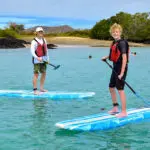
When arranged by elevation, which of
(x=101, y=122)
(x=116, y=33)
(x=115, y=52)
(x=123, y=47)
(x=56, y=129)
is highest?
(x=116, y=33)

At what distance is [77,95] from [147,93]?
2.73 meters

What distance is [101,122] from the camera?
870 cm

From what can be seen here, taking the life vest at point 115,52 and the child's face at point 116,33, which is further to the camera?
the life vest at point 115,52

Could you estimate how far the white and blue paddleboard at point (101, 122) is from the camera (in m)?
8.41

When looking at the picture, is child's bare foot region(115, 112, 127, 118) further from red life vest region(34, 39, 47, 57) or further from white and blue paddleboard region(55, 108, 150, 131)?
red life vest region(34, 39, 47, 57)

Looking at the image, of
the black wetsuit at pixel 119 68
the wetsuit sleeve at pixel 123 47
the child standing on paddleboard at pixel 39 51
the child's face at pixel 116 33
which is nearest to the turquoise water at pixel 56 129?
the black wetsuit at pixel 119 68

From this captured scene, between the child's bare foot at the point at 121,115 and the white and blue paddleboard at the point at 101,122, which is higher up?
the child's bare foot at the point at 121,115

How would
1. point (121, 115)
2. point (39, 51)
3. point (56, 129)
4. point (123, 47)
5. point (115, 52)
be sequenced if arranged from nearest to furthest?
point (56, 129) < point (123, 47) < point (115, 52) < point (121, 115) < point (39, 51)

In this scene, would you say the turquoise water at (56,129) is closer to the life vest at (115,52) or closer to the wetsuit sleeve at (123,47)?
the life vest at (115,52)

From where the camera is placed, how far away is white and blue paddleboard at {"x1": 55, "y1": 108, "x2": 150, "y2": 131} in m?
8.41

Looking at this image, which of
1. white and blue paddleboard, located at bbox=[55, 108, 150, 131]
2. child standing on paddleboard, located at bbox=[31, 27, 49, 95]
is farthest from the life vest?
child standing on paddleboard, located at bbox=[31, 27, 49, 95]

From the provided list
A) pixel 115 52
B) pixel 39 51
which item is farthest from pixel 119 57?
pixel 39 51

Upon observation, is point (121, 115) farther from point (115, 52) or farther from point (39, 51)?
point (39, 51)

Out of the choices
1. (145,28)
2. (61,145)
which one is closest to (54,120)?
(61,145)
